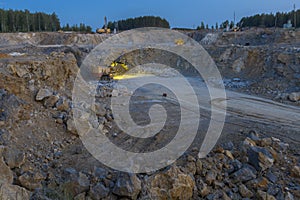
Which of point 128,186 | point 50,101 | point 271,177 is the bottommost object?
point 271,177

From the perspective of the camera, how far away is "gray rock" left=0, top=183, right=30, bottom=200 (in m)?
4.14

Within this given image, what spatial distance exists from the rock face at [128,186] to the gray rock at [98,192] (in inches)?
6.8

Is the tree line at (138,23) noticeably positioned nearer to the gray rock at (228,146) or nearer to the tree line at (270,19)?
the tree line at (270,19)

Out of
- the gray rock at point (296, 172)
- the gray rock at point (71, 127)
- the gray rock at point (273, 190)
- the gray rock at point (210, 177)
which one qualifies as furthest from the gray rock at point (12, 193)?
the gray rock at point (296, 172)

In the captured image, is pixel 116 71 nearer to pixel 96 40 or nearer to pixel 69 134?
pixel 69 134

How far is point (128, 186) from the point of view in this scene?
4961 millimetres

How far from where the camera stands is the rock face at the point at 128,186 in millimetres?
4918

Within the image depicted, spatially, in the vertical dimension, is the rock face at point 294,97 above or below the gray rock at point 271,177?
above

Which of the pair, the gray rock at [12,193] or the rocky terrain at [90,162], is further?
the rocky terrain at [90,162]

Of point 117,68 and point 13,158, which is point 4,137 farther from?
point 117,68

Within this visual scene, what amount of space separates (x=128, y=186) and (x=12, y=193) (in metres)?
1.94

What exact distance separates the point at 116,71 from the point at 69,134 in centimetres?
1713

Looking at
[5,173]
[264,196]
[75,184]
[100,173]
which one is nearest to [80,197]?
[75,184]

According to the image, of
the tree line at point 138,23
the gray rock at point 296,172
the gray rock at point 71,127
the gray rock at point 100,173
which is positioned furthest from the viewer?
the tree line at point 138,23
